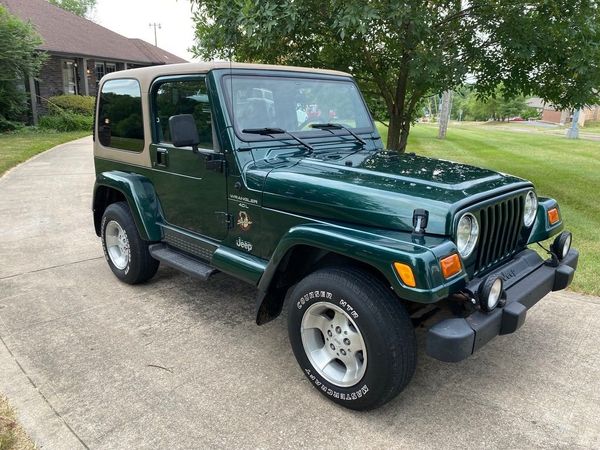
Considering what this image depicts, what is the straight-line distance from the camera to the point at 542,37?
7.24m

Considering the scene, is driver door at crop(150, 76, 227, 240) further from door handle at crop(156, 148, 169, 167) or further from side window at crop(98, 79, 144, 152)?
side window at crop(98, 79, 144, 152)

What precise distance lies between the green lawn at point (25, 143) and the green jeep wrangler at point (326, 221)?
8.45 m

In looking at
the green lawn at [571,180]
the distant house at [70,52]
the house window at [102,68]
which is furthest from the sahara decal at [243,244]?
the house window at [102,68]

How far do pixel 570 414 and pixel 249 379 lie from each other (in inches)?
74.2

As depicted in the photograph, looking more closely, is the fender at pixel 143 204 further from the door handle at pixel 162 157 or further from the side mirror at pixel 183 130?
the side mirror at pixel 183 130

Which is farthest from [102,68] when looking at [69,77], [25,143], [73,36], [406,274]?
[406,274]

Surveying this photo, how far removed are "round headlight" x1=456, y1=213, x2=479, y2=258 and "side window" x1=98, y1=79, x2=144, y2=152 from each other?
112 inches

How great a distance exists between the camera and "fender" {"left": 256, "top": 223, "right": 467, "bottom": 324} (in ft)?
7.62

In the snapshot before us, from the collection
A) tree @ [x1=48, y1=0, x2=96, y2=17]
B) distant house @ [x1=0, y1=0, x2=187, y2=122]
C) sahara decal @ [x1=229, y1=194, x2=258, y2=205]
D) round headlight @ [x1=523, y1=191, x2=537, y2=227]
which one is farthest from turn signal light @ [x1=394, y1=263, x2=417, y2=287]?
tree @ [x1=48, y1=0, x2=96, y2=17]

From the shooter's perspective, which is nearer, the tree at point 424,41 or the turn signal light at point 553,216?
the turn signal light at point 553,216

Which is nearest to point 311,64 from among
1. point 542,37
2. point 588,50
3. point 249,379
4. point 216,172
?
point 542,37

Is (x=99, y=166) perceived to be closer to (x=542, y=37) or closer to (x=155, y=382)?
(x=155, y=382)

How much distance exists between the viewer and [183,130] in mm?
3279

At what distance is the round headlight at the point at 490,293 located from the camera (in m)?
2.48
